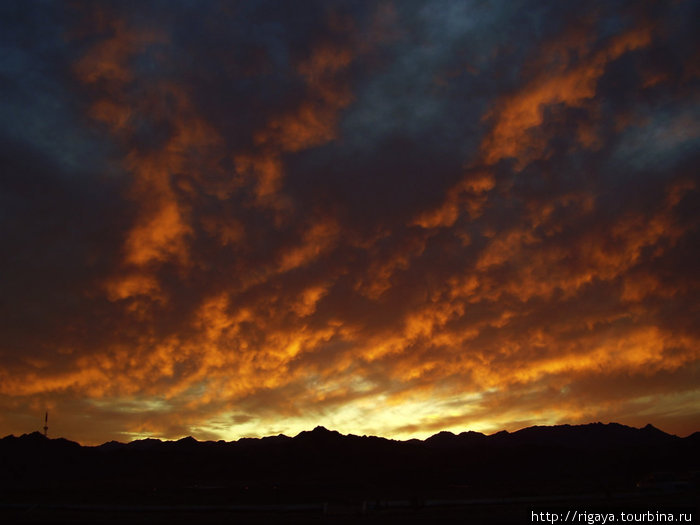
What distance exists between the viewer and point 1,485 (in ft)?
401

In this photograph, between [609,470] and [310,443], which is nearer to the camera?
[609,470]

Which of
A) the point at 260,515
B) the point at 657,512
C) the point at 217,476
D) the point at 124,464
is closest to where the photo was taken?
the point at 657,512

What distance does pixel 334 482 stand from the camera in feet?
418

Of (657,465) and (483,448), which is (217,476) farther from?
(657,465)

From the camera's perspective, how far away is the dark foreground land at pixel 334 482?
2520 inches

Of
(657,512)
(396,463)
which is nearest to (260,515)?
(657,512)

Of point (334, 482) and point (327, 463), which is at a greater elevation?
point (327, 463)

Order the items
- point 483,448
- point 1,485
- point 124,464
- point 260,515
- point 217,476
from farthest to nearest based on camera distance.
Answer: point 483,448 < point 124,464 < point 217,476 < point 1,485 < point 260,515

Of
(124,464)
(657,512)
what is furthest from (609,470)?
(124,464)

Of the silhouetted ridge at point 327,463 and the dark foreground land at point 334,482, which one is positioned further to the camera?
the silhouetted ridge at point 327,463

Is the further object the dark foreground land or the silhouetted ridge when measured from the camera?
the silhouetted ridge

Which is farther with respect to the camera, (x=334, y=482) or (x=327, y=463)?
(x=327, y=463)

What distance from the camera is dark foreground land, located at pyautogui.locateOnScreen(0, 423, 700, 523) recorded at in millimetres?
64000

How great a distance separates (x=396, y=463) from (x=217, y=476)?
5496cm
